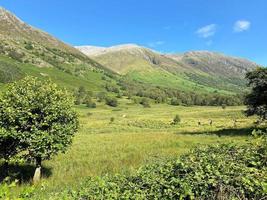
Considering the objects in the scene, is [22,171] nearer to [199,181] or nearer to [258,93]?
[199,181]

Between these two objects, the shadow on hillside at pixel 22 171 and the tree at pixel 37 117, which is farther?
the shadow on hillside at pixel 22 171

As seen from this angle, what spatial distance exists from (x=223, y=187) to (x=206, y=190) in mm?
427

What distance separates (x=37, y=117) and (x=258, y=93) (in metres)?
34.0

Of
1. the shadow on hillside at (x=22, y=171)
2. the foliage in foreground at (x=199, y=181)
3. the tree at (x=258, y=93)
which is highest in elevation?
the tree at (x=258, y=93)

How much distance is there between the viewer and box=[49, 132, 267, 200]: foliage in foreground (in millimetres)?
7621

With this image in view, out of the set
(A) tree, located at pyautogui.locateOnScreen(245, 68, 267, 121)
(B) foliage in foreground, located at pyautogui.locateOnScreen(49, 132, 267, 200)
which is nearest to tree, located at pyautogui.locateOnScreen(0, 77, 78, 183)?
(B) foliage in foreground, located at pyautogui.locateOnScreen(49, 132, 267, 200)

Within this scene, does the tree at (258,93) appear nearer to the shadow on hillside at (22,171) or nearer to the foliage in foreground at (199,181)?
the shadow on hillside at (22,171)

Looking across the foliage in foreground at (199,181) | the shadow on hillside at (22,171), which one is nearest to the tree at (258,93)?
the shadow on hillside at (22,171)

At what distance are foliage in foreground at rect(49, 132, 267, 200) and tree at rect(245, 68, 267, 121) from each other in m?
35.3

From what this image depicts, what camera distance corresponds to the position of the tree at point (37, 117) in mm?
16859

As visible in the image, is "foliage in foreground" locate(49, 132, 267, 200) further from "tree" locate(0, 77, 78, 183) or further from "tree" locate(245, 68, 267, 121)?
"tree" locate(245, 68, 267, 121)

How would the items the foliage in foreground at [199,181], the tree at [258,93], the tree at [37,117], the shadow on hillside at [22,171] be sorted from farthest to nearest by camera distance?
1. the tree at [258,93]
2. the shadow on hillside at [22,171]
3. the tree at [37,117]
4. the foliage in foreground at [199,181]

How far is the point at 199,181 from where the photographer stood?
25.7ft

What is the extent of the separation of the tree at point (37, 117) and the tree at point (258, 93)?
3109cm
